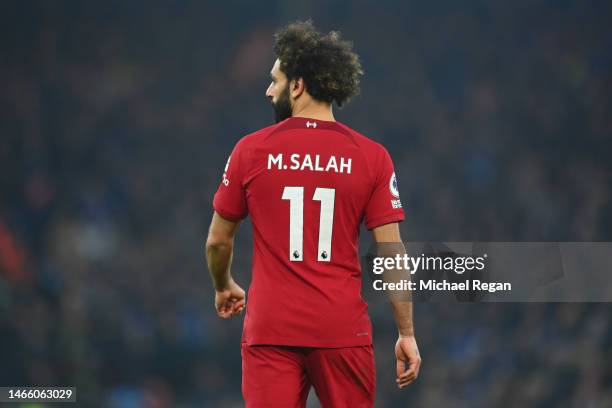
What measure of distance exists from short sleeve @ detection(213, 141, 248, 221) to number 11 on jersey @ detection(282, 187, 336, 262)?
0.47 ft

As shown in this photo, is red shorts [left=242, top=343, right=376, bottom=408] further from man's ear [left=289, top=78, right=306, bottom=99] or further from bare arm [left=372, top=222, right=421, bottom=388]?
man's ear [left=289, top=78, right=306, bottom=99]

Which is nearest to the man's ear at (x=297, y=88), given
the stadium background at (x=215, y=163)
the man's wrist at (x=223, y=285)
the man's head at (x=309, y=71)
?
the man's head at (x=309, y=71)

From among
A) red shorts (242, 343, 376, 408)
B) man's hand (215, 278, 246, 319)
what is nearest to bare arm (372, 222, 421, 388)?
red shorts (242, 343, 376, 408)

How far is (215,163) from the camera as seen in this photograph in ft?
23.5

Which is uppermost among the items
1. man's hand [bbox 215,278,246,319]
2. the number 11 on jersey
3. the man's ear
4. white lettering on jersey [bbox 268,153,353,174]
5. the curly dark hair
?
the curly dark hair

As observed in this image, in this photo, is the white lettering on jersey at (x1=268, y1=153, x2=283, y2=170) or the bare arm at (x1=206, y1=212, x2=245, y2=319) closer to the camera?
the white lettering on jersey at (x1=268, y1=153, x2=283, y2=170)

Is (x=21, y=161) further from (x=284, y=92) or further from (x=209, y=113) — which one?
(x=284, y=92)

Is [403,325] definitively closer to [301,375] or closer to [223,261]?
[301,375]

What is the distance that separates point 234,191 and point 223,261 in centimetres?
23

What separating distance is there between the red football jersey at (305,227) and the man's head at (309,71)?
12 cm

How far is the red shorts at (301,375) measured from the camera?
2574 millimetres

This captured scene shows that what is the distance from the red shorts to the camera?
257cm

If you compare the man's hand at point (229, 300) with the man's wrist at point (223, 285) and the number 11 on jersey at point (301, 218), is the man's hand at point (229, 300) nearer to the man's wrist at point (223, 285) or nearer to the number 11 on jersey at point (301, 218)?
the man's wrist at point (223, 285)

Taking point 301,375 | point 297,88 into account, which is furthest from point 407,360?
point 297,88
